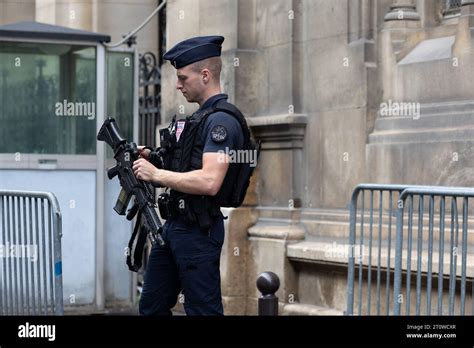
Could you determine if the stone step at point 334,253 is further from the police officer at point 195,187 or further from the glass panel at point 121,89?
the glass panel at point 121,89

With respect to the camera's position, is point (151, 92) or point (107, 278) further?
point (151, 92)

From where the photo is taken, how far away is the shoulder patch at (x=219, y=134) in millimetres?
7223

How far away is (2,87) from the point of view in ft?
42.4

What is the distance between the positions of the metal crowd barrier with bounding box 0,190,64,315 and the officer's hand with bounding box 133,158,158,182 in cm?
246

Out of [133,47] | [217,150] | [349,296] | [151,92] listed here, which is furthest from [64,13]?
[217,150]

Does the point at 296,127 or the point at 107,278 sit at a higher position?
the point at 296,127

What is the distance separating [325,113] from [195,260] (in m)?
4.57

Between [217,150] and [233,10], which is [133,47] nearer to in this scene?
[233,10]

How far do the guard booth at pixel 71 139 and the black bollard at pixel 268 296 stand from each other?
3.66 metres

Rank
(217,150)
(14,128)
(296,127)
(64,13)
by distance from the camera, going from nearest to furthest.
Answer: (217,150) < (296,127) < (14,128) < (64,13)

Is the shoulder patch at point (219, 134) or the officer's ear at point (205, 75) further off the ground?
the officer's ear at point (205, 75)

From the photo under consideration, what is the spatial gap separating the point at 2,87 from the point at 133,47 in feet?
4.54

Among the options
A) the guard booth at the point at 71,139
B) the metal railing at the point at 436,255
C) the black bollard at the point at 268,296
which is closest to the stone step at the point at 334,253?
the metal railing at the point at 436,255

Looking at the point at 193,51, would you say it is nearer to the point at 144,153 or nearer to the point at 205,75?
the point at 205,75
